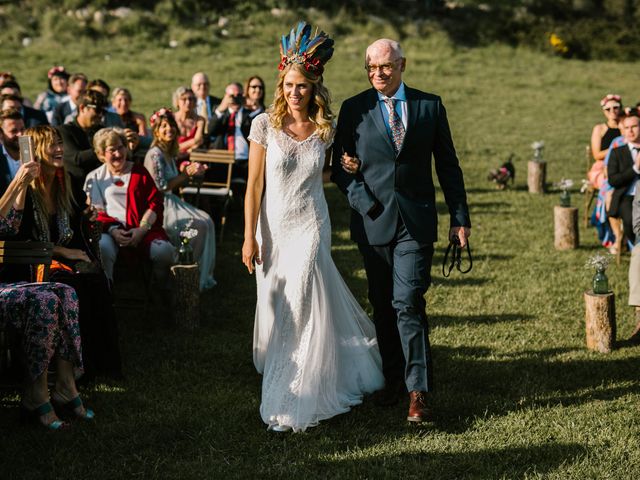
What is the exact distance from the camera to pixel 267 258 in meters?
5.51

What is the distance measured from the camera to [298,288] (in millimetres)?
5375

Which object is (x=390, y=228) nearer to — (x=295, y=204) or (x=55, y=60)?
(x=295, y=204)

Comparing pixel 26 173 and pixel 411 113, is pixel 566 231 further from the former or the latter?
pixel 26 173

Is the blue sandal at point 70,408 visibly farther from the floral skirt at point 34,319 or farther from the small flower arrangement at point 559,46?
the small flower arrangement at point 559,46

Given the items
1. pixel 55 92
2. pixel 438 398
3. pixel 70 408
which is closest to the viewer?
pixel 70 408

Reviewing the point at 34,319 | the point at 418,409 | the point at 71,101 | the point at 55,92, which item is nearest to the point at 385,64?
the point at 418,409

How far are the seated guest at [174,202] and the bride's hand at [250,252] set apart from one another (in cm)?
296

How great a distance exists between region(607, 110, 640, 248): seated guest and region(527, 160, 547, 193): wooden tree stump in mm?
4203

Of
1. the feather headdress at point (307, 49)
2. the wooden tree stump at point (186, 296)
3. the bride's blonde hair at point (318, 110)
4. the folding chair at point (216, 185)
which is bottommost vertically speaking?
the wooden tree stump at point (186, 296)

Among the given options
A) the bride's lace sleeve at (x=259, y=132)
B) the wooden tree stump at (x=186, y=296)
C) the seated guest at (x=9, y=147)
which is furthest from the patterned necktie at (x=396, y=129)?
the seated guest at (x=9, y=147)

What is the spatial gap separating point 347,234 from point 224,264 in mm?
1971

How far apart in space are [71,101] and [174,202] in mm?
3572

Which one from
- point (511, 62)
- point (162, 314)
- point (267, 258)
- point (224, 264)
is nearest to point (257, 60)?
point (511, 62)

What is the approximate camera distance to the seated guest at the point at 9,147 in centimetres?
649
